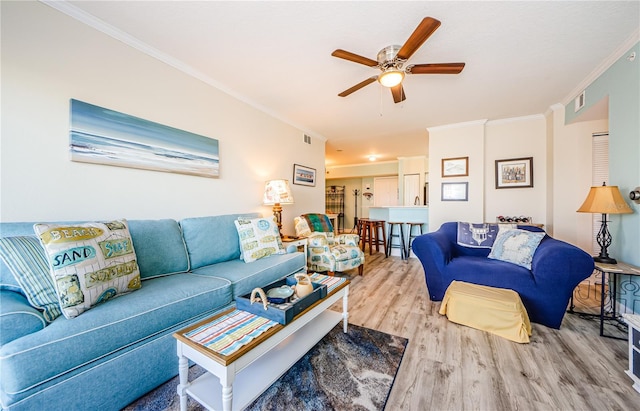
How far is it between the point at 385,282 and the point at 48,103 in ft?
11.7

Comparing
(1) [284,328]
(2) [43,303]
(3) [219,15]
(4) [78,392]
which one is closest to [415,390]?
(1) [284,328]

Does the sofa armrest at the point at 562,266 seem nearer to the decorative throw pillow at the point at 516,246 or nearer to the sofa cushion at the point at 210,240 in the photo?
the decorative throw pillow at the point at 516,246

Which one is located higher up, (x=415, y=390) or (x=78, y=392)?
(x=78, y=392)

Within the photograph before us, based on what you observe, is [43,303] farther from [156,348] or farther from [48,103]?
[48,103]

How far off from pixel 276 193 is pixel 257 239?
83 cm

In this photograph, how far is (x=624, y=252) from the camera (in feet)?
6.78

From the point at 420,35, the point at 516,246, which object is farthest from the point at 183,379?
the point at 516,246

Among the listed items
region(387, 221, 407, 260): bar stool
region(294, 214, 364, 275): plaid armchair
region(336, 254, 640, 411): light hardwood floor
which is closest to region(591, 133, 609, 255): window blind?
region(336, 254, 640, 411): light hardwood floor

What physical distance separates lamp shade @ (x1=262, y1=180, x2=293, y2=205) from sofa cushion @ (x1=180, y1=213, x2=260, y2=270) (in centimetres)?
72

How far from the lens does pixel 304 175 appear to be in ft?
13.4

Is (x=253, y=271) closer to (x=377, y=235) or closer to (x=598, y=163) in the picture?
(x=377, y=235)

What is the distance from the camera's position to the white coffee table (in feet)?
3.04

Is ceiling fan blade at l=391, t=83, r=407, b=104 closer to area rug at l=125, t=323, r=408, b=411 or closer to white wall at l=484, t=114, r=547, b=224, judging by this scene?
area rug at l=125, t=323, r=408, b=411

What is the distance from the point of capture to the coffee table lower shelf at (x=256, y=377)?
105 cm
